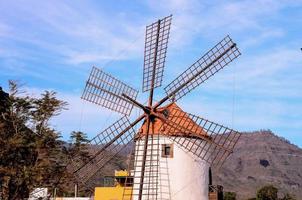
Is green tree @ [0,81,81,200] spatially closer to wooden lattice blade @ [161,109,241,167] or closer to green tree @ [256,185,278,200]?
wooden lattice blade @ [161,109,241,167]

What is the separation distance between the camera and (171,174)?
2845 centimetres

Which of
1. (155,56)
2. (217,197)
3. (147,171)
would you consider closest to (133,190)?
(147,171)

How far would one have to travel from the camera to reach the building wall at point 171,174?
28.2 metres

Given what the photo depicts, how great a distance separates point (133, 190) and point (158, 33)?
8.99 metres

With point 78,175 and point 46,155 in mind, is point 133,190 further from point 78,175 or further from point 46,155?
point 46,155

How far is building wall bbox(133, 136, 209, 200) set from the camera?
2819 cm

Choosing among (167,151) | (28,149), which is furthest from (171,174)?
(28,149)

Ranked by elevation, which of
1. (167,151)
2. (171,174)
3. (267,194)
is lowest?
(267,194)

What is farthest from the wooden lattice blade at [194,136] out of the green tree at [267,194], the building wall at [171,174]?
the green tree at [267,194]

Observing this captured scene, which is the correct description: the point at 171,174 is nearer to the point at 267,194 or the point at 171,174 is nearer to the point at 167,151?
the point at 167,151

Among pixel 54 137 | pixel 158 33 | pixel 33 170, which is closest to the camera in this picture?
pixel 33 170

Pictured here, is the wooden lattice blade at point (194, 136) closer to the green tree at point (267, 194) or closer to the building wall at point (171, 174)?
the building wall at point (171, 174)

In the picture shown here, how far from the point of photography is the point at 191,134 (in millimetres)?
28344

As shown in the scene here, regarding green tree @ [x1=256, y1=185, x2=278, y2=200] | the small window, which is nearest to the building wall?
the small window
